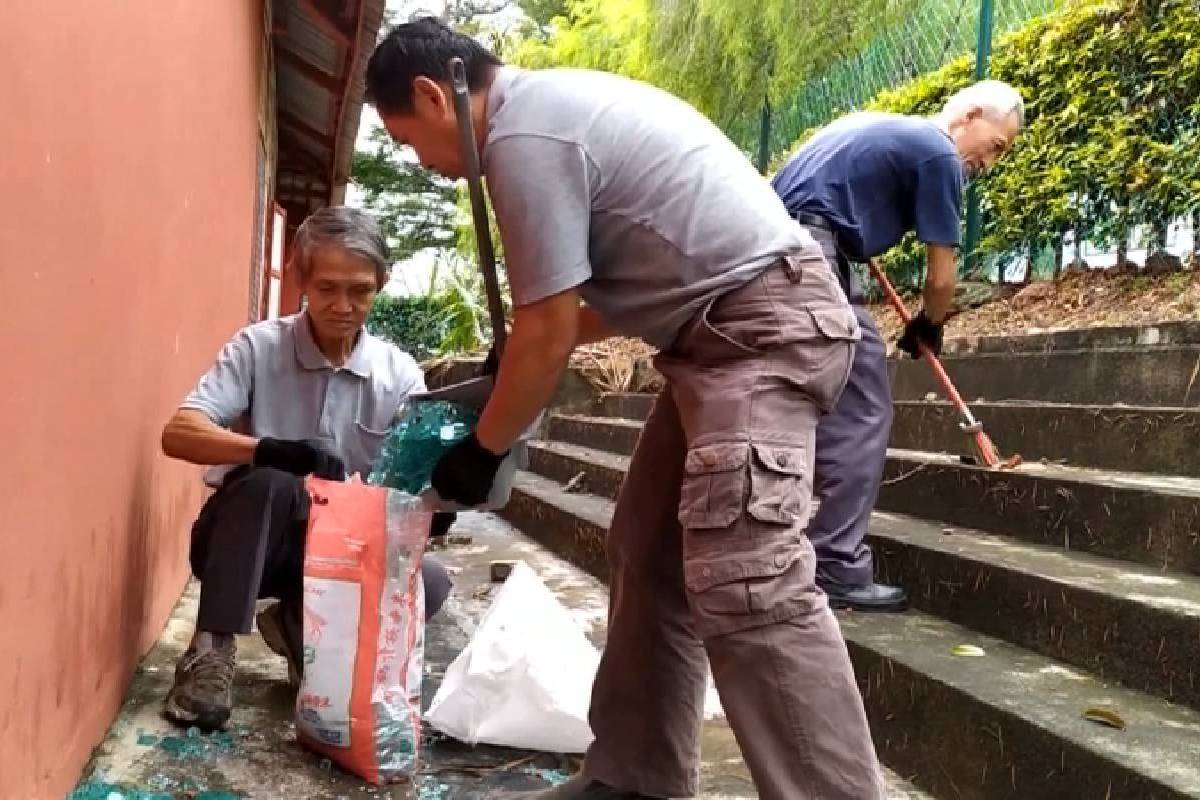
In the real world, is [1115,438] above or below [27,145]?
below

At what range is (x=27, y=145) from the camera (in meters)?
1.53

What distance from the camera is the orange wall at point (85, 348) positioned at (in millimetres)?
1555

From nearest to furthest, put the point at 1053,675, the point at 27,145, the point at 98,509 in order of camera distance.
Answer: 1. the point at 27,145
2. the point at 98,509
3. the point at 1053,675

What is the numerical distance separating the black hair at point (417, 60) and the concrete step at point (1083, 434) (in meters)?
2.36

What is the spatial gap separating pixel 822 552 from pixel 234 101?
3481 mm

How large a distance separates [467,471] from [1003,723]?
1112 millimetres

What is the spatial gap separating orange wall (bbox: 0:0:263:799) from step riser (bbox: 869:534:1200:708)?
6.66 ft

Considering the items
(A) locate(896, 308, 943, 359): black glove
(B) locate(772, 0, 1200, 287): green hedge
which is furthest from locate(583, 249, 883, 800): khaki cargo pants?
(B) locate(772, 0, 1200, 287): green hedge

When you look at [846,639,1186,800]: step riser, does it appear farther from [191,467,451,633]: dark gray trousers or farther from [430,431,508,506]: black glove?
[191,467,451,633]: dark gray trousers

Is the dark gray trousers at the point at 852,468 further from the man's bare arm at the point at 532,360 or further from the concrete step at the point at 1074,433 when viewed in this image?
the man's bare arm at the point at 532,360

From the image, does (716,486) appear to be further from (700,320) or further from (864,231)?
(864,231)

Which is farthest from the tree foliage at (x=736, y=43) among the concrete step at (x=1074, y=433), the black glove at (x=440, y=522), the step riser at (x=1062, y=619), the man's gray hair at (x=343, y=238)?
the black glove at (x=440, y=522)

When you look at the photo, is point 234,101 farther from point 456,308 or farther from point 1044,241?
point 456,308

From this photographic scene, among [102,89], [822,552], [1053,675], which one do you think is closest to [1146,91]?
[822,552]
